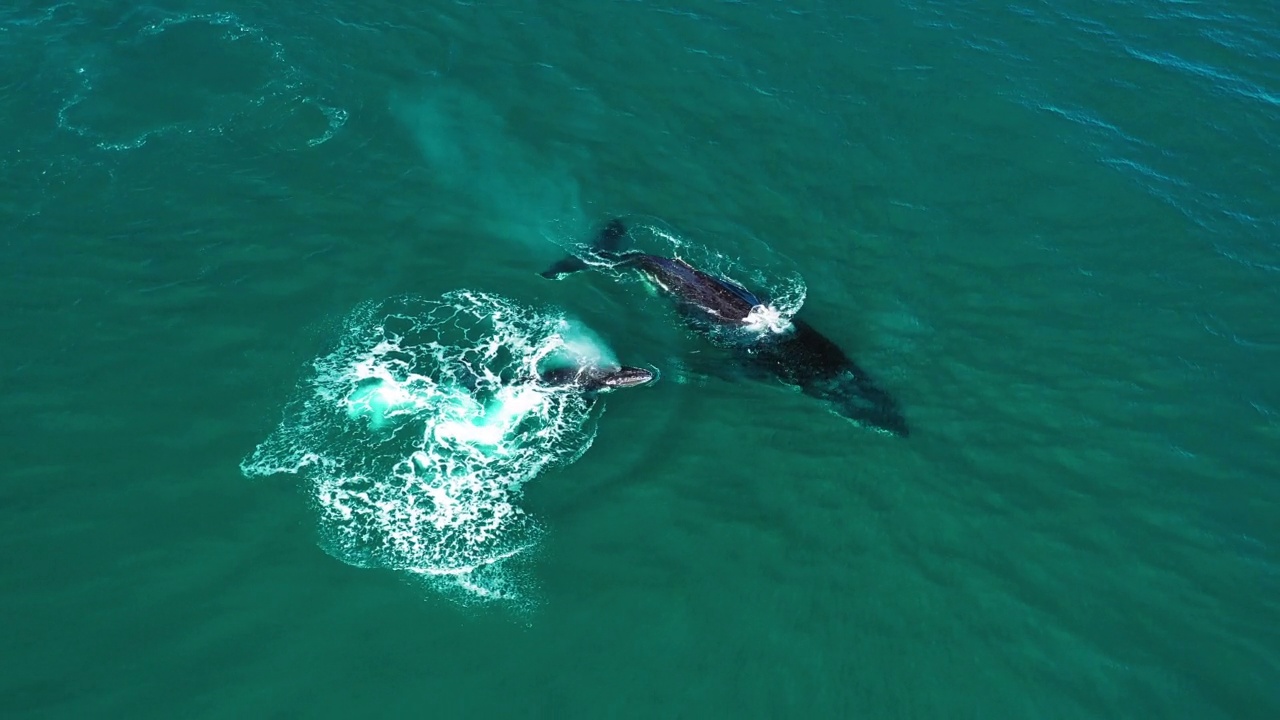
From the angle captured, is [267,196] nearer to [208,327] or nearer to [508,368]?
[208,327]

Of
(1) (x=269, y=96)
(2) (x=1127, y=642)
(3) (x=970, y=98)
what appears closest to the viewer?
(2) (x=1127, y=642)

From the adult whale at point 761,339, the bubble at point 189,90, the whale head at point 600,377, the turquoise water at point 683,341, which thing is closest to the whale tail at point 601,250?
the adult whale at point 761,339

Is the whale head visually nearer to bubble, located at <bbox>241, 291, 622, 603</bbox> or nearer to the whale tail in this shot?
bubble, located at <bbox>241, 291, 622, 603</bbox>

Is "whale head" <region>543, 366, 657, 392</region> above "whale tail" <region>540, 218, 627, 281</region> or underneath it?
underneath

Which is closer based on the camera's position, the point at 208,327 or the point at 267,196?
the point at 208,327

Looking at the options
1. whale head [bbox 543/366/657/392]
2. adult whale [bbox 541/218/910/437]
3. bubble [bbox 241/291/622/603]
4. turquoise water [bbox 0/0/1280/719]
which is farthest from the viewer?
adult whale [bbox 541/218/910/437]

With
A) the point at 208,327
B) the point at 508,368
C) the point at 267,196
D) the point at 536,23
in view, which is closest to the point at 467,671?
the point at 508,368

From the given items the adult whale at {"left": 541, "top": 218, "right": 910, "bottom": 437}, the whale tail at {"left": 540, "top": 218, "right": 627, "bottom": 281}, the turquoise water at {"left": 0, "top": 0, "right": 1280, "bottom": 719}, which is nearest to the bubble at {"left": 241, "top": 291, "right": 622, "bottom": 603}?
the turquoise water at {"left": 0, "top": 0, "right": 1280, "bottom": 719}
